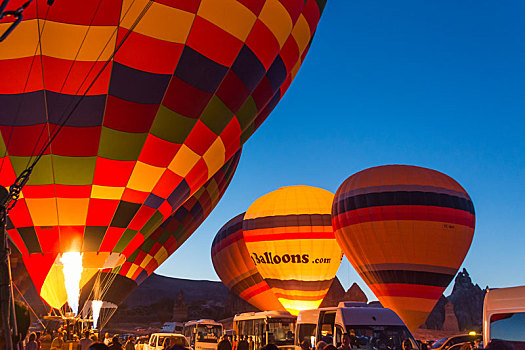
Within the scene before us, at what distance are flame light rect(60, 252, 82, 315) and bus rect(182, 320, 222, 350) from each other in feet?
31.6

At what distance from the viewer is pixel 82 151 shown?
338 inches

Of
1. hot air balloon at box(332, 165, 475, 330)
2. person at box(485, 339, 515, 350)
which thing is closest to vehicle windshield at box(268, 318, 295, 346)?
hot air balloon at box(332, 165, 475, 330)

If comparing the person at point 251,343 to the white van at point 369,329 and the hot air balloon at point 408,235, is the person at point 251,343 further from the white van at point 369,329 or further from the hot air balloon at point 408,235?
the hot air balloon at point 408,235

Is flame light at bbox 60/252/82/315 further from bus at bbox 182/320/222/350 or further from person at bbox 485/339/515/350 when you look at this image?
bus at bbox 182/320/222/350

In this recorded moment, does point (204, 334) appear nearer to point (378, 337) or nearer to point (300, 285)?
point (300, 285)

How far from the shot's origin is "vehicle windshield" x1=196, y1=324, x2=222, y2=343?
62.4 feet

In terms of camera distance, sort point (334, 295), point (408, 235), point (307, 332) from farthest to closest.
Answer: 1. point (334, 295)
2. point (408, 235)
3. point (307, 332)

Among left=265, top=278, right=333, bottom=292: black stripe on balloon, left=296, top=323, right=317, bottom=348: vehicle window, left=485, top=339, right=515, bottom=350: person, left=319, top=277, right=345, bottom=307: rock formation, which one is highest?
left=319, top=277, right=345, bottom=307: rock formation

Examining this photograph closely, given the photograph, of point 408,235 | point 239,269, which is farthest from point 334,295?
point 408,235

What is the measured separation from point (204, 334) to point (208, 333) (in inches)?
6.0

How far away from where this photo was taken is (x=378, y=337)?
9.52 m

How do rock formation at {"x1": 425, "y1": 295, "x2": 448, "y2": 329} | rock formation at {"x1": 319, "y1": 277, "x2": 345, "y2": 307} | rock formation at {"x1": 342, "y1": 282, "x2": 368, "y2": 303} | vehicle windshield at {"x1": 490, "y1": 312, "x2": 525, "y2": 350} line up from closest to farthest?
vehicle windshield at {"x1": 490, "y1": 312, "x2": 525, "y2": 350} < rock formation at {"x1": 319, "y1": 277, "x2": 345, "y2": 307} < rock formation at {"x1": 342, "y1": 282, "x2": 368, "y2": 303} < rock formation at {"x1": 425, "y1": 295, "x2": 448, "y2": 329}

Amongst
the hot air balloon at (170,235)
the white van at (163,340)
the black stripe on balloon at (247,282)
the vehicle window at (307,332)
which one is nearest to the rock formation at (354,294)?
the black stripe on balloon at (247,282)

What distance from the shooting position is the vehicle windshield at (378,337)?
9377 mm
